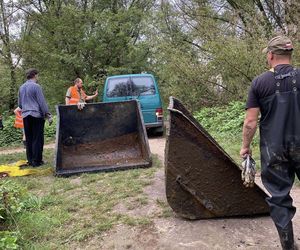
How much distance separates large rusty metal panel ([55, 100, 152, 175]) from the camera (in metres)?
8.27

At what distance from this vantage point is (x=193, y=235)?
4477 millimetres

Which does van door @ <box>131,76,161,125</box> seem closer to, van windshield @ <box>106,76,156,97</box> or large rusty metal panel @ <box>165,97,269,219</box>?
van windshield @ <box>106,76,156,97</box>

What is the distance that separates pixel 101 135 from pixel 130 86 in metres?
5.21

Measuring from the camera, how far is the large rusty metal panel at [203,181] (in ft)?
15.6

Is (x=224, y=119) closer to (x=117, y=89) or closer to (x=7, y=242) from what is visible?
(x=117, y=89)

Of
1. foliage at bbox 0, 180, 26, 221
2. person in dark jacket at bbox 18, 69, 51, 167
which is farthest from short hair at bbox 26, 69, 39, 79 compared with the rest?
foliage at bbox 0, 180, 26, 221

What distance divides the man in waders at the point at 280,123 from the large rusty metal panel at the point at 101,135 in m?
4.25

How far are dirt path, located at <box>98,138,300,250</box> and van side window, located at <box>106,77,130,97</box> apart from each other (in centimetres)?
881

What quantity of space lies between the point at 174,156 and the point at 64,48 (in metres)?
17.6

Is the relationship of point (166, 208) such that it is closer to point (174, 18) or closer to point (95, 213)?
point (95, 213)

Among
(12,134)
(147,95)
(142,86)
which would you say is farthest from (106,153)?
(12,134)

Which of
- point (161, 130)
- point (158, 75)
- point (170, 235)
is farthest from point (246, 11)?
point (170, 235)

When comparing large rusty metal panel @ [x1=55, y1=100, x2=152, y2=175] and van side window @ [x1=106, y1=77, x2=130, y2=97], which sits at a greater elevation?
van side window @ [x1=106, y1=77, x2=130, y2=97]

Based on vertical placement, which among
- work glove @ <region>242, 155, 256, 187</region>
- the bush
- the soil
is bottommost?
the bush
